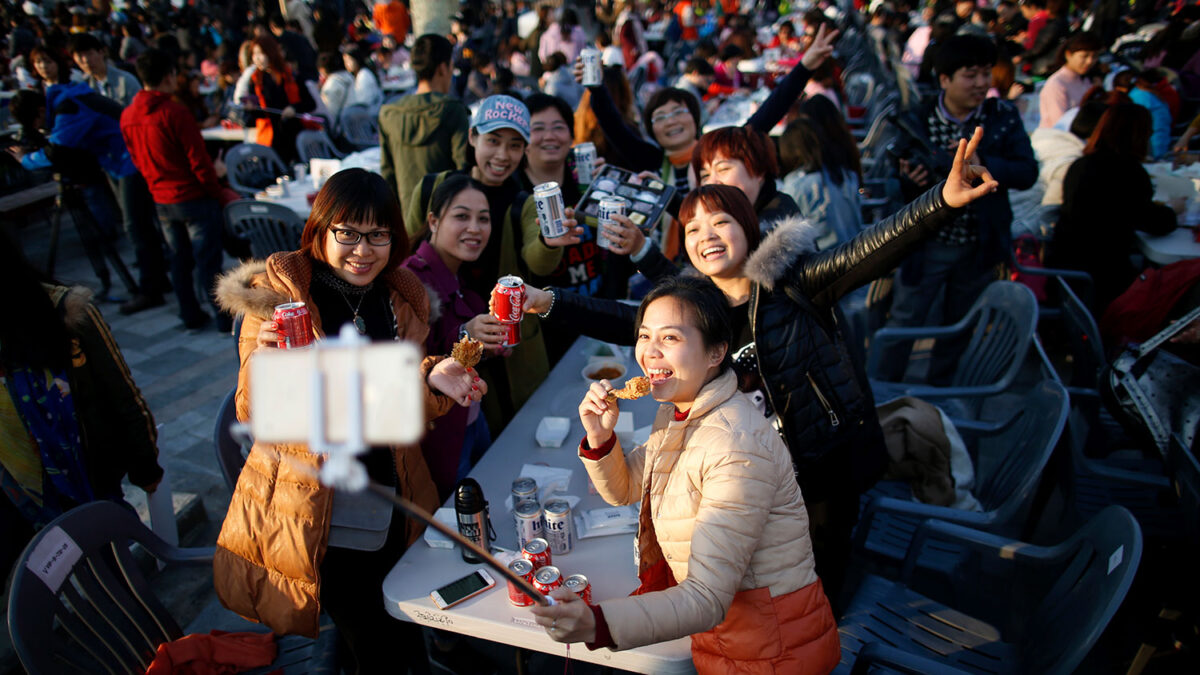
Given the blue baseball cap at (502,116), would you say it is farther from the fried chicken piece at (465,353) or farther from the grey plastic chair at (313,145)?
the grey plastic chair at (313,145)

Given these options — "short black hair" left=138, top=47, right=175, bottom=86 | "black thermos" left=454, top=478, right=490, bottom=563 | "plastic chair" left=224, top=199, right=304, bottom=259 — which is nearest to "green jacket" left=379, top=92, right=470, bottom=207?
"plastic chair" left=224, top=199, right=304, bottom=259

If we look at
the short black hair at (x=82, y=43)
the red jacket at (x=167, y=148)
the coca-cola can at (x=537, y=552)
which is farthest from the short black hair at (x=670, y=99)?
the short black hair at (x=82, y=43)

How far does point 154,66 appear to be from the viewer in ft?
15.3

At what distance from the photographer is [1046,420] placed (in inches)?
98.7

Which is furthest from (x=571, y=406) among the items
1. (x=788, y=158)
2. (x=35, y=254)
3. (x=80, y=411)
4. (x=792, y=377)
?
(x=35, y=254)

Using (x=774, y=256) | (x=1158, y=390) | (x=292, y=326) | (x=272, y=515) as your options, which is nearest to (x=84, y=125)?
(x=272, y=515)

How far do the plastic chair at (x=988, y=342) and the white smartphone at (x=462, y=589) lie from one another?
241cm

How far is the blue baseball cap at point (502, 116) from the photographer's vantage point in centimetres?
315

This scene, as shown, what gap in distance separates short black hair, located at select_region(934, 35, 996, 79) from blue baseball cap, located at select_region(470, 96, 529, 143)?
2.57m

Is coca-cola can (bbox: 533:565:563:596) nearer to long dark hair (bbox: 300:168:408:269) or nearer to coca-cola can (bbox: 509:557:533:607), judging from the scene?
coca-cola can (bbox: 509:557:533:607)

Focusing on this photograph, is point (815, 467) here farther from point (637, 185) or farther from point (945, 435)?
point (637, 185)

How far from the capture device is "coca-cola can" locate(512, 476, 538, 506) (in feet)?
6.89

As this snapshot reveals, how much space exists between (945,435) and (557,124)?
2459 millimetres

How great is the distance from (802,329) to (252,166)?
6.32 metres
